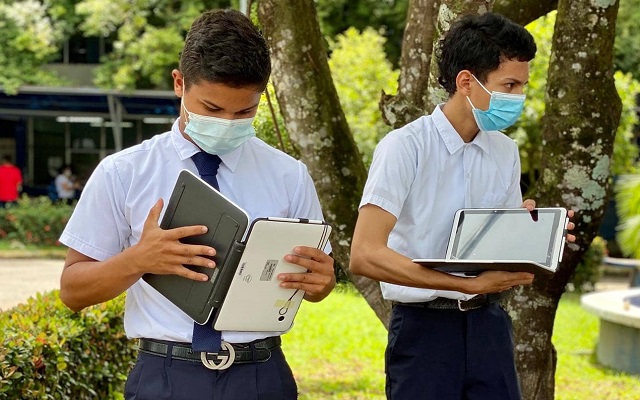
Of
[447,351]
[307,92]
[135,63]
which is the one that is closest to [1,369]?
[307,92]

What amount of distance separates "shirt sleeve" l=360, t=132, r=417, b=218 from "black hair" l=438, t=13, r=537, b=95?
29 cm

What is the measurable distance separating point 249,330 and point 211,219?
0.32 m

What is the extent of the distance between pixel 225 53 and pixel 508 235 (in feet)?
3.40

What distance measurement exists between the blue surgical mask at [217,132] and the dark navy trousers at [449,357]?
0.87 metres

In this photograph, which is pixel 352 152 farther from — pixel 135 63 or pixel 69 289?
pixel 135 63

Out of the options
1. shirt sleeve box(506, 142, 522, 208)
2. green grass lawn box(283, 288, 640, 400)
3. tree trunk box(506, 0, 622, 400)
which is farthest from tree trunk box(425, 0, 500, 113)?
green grass lawn box(283, 288, 640, 400)

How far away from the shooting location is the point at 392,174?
3092 millimetres

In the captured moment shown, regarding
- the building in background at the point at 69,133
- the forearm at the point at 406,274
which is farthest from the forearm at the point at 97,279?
the building in background at the point at 69,133

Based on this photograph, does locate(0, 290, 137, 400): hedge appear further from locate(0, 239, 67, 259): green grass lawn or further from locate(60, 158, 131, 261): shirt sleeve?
locate(0, 239, 67, 259): green grass lawn

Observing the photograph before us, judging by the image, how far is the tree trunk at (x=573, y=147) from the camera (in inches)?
174

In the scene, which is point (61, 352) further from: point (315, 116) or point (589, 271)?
point (589, 271)

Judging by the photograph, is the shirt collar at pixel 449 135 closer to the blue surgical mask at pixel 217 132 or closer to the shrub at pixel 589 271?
the blue surgical mask at pixel 217 132

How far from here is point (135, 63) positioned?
23344 mm

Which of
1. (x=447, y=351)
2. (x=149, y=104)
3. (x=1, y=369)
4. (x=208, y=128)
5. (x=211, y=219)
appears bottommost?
(x=149, y=104)
